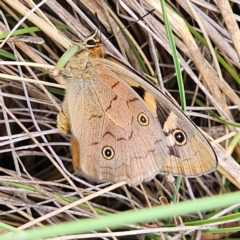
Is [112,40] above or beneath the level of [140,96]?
above

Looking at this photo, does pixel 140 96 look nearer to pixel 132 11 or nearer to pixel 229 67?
pixel 132 11

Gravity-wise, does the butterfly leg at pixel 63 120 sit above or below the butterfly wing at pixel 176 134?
Result: above

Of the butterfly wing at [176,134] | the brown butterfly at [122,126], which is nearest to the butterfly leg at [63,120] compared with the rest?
the brown butterfly at [122,126]

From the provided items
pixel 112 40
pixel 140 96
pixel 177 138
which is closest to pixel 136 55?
pixel 112 40

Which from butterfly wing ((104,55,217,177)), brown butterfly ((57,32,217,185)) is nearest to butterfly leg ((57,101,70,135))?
brown butterfly ((57,32,217,185))

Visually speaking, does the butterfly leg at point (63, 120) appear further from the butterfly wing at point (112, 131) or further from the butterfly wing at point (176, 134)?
the butterfly wing at point (176, 134)

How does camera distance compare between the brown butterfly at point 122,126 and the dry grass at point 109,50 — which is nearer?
the brown butterfly at point 122,126

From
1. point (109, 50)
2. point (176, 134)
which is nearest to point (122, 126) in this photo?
point (176, 134)

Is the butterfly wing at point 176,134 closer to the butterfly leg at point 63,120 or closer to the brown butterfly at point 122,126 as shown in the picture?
the brown butterfly at point 122,126
